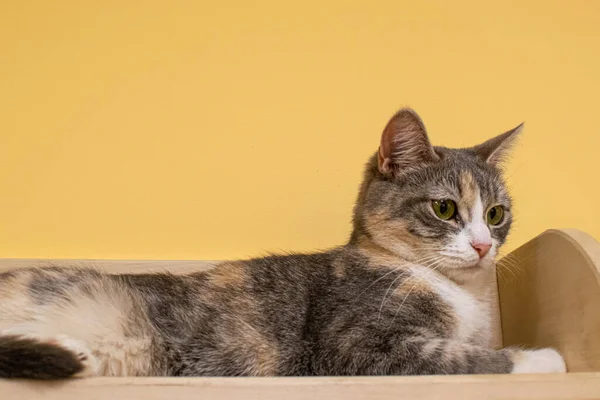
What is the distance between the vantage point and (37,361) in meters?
0.82

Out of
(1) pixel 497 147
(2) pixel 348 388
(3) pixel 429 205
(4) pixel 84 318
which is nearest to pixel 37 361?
(4) pixel 84 318

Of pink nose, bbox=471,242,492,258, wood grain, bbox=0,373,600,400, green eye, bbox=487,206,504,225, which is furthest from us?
green eye, bbox=487,206,504,225

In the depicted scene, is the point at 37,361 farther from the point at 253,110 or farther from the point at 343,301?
the point at 253,110

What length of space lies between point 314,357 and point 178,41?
0.88 m

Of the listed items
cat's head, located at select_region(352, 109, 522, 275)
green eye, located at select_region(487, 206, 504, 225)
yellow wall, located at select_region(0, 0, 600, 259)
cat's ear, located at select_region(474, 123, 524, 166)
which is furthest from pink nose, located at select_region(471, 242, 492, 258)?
yellow wall, located at select_region(0, 0, 600, 259)

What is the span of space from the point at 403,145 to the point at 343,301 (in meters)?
0.33

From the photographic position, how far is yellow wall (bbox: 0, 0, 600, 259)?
140 cm

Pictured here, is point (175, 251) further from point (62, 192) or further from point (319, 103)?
point (319, 103)

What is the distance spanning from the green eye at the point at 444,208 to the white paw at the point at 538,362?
27 centimetres

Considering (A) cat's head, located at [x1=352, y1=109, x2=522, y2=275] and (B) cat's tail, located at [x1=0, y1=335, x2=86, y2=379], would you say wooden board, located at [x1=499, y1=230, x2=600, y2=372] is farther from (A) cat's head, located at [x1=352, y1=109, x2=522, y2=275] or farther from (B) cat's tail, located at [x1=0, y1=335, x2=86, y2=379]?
(B) cat's tail, located at [x1=0, y1=335, x2=86, y2=379]

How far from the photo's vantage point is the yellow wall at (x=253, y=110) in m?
1.40

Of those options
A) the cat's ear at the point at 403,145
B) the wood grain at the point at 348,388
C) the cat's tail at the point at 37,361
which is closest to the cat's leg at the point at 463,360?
the wood grain at the point at 348,388

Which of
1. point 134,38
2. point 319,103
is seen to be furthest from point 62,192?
point 319,103

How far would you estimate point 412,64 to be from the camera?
4.94ft
